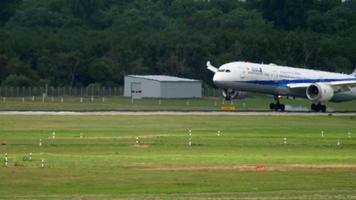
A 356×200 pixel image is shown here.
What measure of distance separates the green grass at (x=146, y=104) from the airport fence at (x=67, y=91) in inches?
166

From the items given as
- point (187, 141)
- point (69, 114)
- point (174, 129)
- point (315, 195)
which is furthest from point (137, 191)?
point (69, 114)

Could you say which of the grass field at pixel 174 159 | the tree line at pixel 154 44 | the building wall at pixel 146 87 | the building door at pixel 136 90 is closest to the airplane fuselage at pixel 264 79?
the grass field at pixel 174 159

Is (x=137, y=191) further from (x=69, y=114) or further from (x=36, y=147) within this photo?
(x=69, y=114)

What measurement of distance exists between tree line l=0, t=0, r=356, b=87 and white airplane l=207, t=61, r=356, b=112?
3146 cm

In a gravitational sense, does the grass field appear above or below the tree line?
below

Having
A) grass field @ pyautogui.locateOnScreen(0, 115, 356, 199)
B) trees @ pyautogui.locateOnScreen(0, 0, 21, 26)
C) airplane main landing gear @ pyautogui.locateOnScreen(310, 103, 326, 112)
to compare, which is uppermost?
trees @ pyautogui.locateOnScreen(0, 0, 21, 26)

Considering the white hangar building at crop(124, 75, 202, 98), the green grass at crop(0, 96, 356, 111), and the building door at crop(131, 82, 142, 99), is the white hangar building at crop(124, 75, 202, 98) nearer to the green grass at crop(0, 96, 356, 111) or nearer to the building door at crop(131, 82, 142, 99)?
the building door at crop(131, 82, 142, 99)

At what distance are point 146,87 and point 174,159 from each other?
74.0m

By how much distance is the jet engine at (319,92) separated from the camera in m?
110

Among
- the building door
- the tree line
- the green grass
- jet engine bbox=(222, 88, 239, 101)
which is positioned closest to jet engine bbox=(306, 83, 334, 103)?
the green grass

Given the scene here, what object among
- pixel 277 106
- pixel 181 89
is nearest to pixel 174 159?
pixel 277 106

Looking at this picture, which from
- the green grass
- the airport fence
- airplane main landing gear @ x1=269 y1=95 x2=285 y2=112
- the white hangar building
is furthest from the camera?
the white hangar building

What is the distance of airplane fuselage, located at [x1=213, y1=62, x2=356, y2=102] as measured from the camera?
111 metres

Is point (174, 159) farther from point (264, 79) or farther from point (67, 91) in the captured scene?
point (67, 91)
